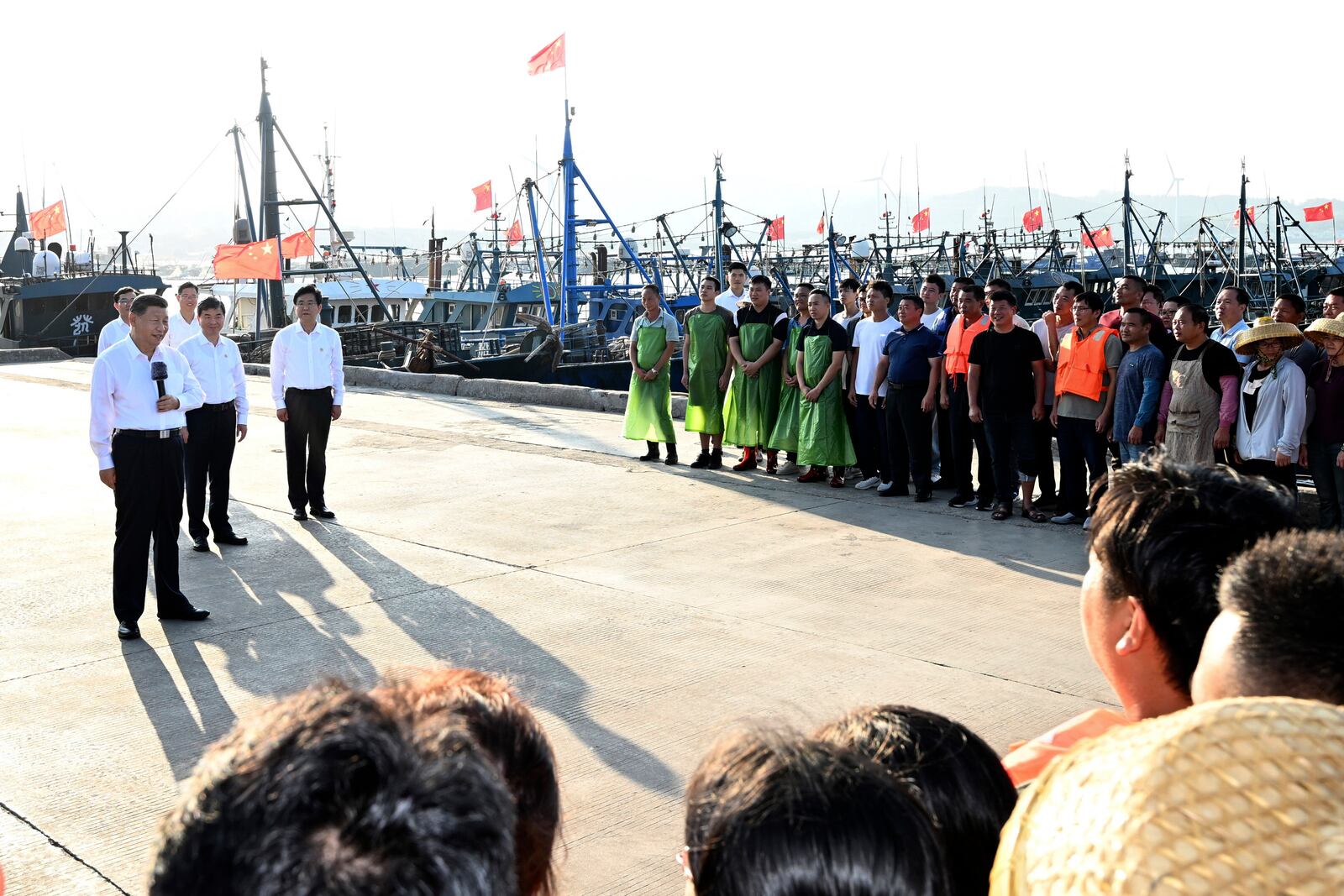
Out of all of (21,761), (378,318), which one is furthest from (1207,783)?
(378,318)

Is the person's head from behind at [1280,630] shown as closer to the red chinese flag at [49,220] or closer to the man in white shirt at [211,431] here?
the man in white shirt at [211,431]

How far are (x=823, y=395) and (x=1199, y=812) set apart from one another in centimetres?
885

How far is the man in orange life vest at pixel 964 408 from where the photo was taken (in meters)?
8.56

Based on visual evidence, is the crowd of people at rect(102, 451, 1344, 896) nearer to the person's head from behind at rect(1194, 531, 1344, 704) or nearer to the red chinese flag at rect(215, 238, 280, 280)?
the person's head from behind at rect(1194, 531, 1344, 704)

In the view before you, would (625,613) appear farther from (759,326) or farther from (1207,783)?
(1207,783)

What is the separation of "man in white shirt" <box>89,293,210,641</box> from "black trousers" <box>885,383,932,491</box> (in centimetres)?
516

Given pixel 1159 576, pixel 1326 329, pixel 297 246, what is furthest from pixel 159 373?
pixel 297 246

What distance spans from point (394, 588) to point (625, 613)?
1385 mm

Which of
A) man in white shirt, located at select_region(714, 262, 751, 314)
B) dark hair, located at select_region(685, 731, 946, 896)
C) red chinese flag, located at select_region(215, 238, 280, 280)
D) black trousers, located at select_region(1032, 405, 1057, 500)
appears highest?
red chinese flag, located at select_region(215, 238, 280, 280)

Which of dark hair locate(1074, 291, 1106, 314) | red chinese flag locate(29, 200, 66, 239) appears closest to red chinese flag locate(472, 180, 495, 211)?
red chinese flag locate(29, 200, 66, 239)

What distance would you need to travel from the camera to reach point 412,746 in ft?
2.87

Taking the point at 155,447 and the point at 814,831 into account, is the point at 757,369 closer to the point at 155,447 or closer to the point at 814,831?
the point at 155,447

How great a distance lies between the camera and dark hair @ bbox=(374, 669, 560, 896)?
3.80ft

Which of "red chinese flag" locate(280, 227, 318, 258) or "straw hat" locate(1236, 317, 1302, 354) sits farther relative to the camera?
"red chinese flag" locate(280, 227, 318, 258)
